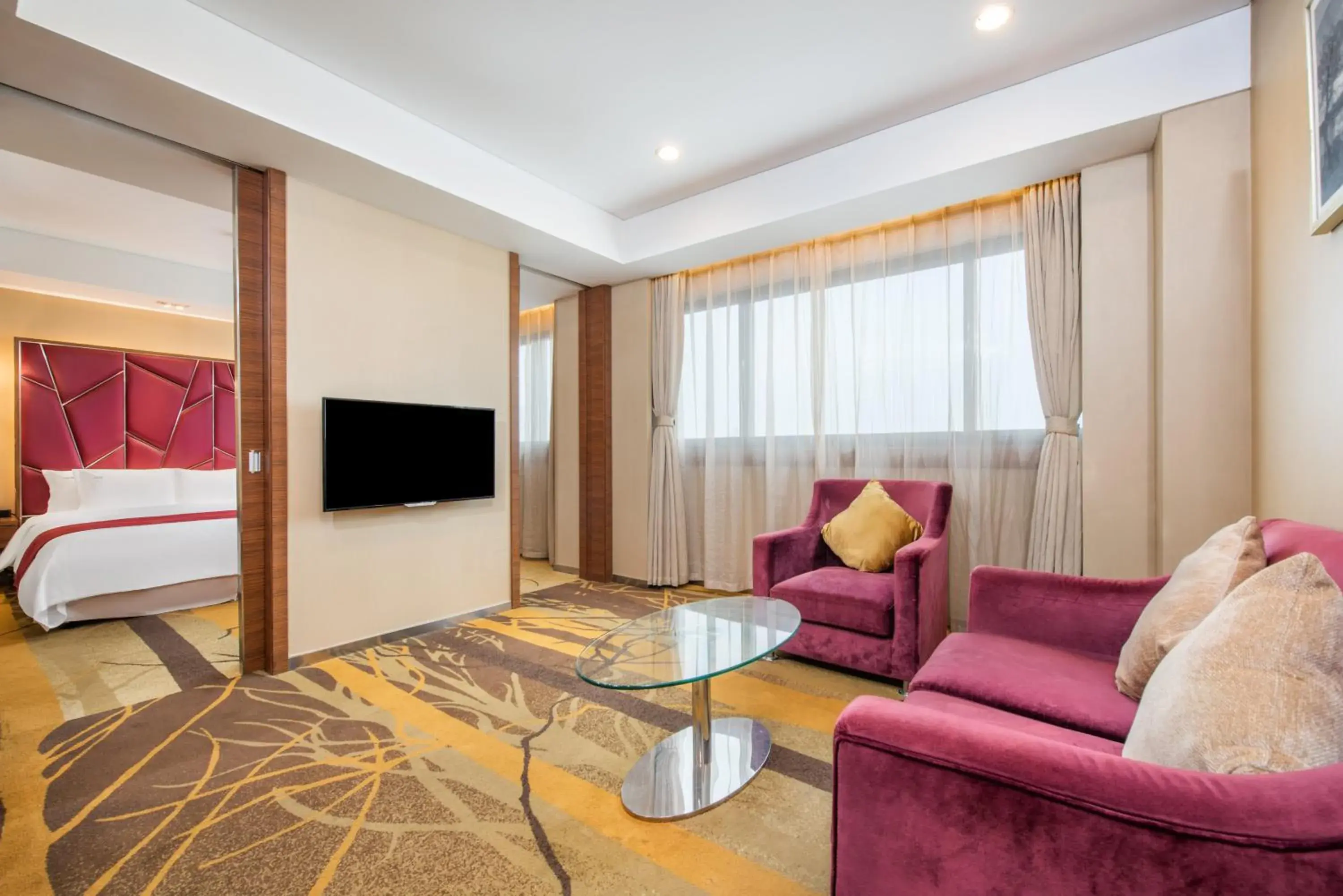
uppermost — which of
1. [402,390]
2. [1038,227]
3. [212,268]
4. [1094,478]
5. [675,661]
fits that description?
[212,268]

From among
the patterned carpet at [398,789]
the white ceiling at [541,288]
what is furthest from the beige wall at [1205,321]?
the white ceiling at [541,288]

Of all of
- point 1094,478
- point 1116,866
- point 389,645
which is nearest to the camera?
point 1116,866

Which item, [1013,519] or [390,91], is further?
[1013,519]

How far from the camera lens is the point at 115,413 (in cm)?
527

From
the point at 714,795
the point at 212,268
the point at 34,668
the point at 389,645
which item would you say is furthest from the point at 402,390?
the point at 212,268

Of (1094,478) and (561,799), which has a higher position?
(1094,478)

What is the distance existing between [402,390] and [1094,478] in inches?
157

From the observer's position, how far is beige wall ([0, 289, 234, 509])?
478 cm

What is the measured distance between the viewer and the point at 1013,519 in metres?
3.31

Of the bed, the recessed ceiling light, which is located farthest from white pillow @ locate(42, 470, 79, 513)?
the recessed ceiling light

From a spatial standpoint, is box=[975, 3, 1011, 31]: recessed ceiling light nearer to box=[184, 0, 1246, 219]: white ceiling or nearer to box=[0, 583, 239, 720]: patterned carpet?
box=[184, 0, 1246, 219]: white ceiling

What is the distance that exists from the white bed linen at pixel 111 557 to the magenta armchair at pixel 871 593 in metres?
3.20

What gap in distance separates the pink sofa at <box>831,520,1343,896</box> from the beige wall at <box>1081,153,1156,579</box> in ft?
5.61

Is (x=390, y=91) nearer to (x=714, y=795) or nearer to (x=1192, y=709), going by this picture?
(x=714, y=795)
